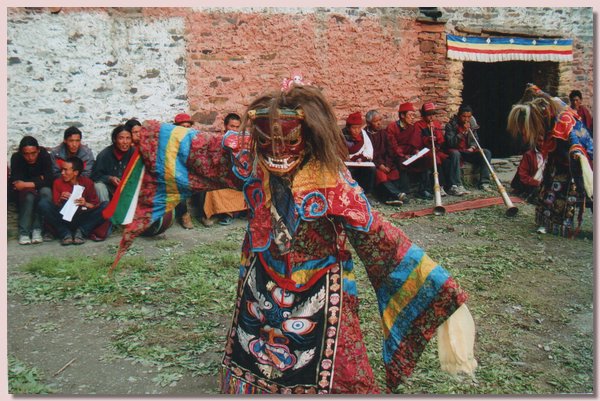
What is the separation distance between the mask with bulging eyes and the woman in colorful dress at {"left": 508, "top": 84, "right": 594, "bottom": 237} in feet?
14.1

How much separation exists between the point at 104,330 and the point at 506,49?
341 inches

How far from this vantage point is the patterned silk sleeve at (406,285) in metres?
2.78

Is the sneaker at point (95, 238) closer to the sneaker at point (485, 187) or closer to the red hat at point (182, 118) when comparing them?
the red hat at point (182, 118)

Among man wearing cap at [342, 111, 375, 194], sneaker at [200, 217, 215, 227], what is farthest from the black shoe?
sneaker at [200, 217, 215, 227]

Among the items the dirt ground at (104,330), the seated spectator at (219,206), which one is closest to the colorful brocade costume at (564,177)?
the dirt ground at (104,330)

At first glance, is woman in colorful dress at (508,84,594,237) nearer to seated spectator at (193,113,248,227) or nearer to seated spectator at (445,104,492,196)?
seated spectator at (445,104,492,196)

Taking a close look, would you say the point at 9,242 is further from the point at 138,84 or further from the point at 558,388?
the point at 558,388

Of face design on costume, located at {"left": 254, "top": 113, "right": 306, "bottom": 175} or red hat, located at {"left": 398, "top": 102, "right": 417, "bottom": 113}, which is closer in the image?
face design on costume, located at {"left": 254, "top": 113, "right": 306, "bottom": 175}

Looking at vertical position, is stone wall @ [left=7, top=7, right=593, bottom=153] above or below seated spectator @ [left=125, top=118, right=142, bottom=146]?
above

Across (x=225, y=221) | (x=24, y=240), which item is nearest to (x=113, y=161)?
(x=24, y=240)

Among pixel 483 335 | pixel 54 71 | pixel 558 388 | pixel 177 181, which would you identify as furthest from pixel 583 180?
pixel 54 71

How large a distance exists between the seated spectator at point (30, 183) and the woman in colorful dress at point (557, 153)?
5.11 meters

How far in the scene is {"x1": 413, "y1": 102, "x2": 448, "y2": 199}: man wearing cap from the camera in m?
9.50

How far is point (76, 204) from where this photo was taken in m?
6.84
